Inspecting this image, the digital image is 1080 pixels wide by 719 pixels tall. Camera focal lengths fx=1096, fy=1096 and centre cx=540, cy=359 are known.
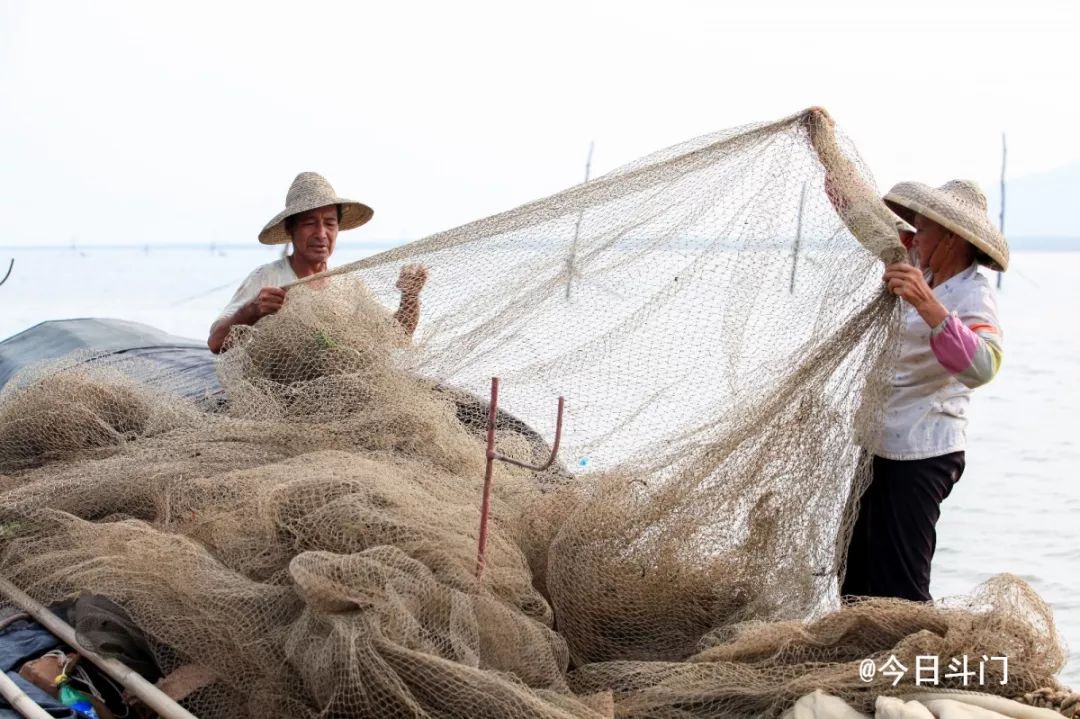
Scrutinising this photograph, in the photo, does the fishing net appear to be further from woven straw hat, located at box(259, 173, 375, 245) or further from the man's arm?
woven straw hat, located at box(259, 173, 375, 245)

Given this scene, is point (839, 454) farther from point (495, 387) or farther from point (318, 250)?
point (318, 250)

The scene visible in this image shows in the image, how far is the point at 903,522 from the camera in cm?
303

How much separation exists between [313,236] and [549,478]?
5.25 ft

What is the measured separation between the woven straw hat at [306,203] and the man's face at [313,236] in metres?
0.05

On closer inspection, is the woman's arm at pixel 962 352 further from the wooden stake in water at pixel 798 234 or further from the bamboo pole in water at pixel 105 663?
the bamboo pole in water at pixel 105 663

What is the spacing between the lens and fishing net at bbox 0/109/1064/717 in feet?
7.29

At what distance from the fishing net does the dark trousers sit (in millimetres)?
226

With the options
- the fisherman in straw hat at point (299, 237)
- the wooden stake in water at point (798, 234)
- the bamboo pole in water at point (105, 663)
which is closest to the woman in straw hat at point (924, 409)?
the wooden stake in water at point (798, 234)

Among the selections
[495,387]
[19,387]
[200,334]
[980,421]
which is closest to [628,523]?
[495,387]

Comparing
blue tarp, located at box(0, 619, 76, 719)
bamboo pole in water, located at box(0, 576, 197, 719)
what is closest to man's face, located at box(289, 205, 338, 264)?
bamboo pole in water, located at box(0, 576, 197, 719)

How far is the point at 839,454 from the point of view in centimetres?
286

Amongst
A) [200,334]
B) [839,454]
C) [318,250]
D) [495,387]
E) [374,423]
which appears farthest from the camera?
[200,334]

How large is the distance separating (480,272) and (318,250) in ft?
3.98

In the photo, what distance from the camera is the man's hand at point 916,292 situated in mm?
2705
